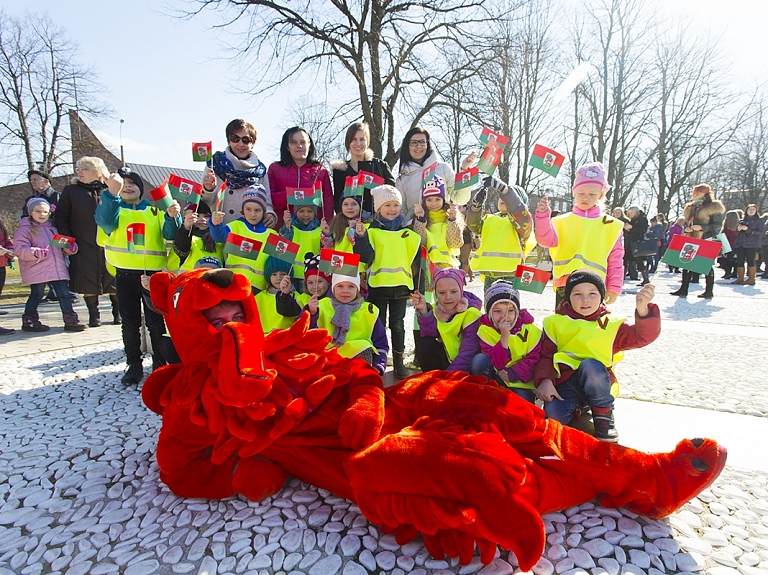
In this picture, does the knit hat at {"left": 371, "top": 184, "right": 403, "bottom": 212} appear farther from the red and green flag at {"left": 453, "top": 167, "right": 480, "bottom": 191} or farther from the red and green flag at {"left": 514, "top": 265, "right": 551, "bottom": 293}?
the red and green flag at {"left": 514, "top": 265, "right": 551, "bottom": 293}

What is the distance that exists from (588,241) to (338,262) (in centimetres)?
184

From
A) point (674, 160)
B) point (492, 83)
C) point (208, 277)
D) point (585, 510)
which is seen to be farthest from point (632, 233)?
point (674, 160)

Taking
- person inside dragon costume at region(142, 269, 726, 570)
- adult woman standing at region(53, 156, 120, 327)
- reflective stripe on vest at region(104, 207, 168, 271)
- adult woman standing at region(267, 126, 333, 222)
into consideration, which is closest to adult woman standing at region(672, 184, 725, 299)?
adult woman standing at region(267, 126, 333, 222)

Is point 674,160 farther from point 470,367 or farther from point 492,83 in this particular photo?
point 470,367

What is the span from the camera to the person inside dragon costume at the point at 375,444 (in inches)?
66.3

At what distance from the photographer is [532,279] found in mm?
3127

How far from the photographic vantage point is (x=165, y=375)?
232cm

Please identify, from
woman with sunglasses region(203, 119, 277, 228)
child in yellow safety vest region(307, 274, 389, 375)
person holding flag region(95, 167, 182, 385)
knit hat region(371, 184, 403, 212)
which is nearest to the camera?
child in yellow safety vest region(307, 274, 389, 375)

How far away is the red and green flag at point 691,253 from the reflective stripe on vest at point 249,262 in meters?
2.77

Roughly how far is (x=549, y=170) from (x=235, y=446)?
282cm

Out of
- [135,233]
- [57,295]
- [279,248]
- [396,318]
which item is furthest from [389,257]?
[57,295]

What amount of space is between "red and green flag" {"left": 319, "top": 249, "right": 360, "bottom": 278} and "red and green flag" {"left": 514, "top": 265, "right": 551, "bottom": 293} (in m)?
1.16

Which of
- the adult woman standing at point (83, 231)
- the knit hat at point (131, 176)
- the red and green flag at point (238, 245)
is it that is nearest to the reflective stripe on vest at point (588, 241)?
the red and green flag at point (238, 245)

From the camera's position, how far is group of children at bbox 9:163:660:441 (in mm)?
2795
